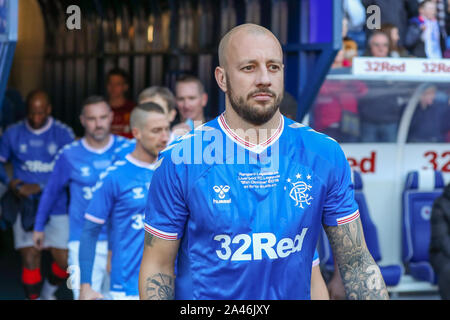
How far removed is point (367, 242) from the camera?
652cm

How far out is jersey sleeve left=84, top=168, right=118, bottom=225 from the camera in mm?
4321

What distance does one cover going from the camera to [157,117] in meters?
4.47

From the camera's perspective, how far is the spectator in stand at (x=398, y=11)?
7.01 metres

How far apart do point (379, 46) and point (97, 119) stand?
2475 mm

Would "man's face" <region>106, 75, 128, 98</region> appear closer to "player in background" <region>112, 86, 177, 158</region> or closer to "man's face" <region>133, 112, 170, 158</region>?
"player in background" <region>112, 86, 177, 158</region>

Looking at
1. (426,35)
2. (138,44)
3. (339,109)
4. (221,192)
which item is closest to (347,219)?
(221,192)

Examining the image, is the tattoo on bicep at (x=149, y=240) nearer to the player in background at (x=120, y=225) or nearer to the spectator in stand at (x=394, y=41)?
the player in background at (x=120, y=225)

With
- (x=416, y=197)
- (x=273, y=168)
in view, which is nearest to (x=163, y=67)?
(x=416, y=197)

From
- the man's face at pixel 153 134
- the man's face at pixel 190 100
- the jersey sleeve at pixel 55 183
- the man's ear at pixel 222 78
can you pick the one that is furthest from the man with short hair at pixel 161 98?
the man's ear at pixel 222 78

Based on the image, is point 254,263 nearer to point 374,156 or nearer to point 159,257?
point 159,257

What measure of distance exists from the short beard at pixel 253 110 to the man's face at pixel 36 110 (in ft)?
14.1

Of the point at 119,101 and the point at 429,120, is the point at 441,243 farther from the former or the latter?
the point at 119,101

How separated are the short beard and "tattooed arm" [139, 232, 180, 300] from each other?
1.68 feet

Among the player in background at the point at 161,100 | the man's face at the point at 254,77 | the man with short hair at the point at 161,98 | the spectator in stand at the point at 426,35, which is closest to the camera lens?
the man's face at the point at 254,77
